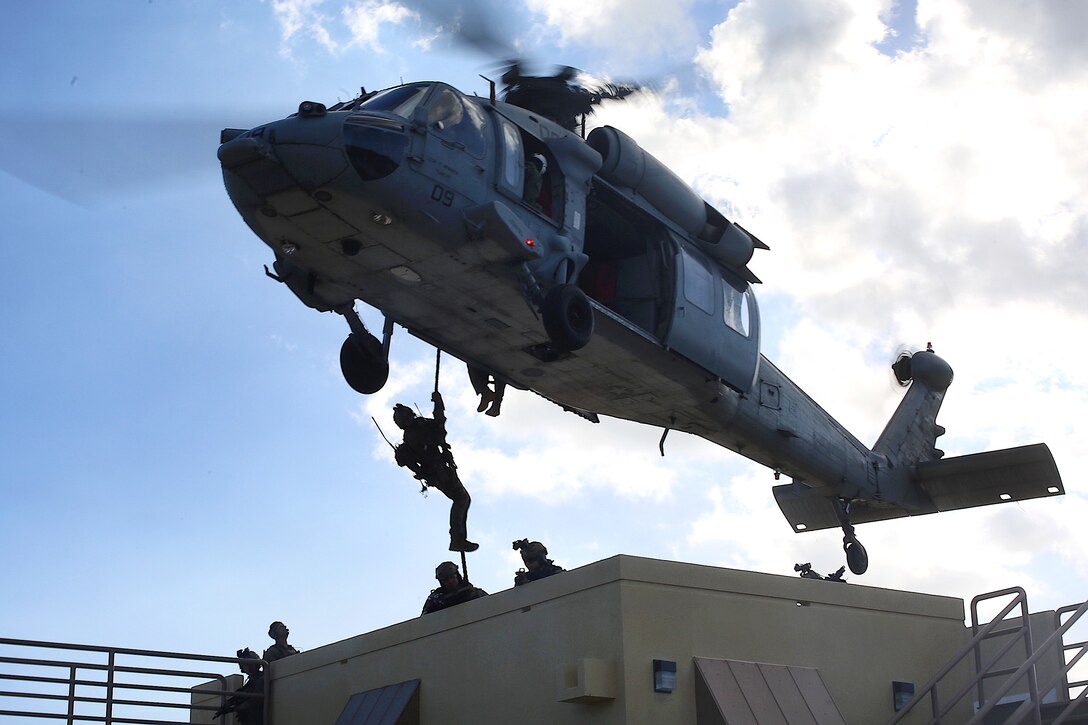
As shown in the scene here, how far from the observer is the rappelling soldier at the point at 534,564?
11.9m

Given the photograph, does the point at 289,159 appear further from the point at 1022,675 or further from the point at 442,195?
the point at 1022,675

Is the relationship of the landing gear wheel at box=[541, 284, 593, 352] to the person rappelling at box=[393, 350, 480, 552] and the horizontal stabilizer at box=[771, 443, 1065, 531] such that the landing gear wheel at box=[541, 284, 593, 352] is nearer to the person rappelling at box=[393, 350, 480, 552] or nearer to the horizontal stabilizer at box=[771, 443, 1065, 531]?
the person rappelling at box=[393, 350, 480, 552]

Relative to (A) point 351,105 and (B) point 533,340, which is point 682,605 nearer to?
(B) point 533,340

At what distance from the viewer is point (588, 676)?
388 inches

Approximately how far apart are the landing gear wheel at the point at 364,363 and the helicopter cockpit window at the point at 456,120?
301 cm

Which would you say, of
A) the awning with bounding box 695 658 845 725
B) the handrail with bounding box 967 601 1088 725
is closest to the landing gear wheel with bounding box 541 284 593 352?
the awning with bounding box 695 658 845 725

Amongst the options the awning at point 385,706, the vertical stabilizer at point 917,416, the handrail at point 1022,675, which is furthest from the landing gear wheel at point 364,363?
the vertical stabilizer at point 917,416

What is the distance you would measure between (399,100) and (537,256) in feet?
7.11

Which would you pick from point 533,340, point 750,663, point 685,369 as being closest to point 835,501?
point 685,369

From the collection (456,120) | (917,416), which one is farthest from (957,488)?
(456,120)

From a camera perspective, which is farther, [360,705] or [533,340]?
[533,340]

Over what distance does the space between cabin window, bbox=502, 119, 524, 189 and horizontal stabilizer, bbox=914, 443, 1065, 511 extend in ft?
32.5

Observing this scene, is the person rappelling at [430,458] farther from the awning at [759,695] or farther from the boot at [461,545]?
the awning at [759,695]

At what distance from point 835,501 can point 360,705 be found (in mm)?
9995
